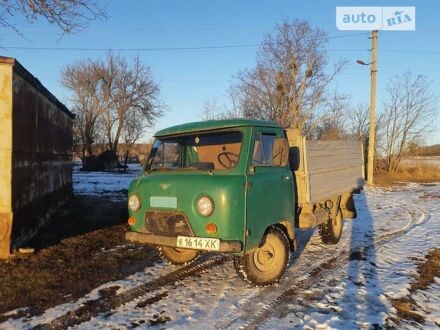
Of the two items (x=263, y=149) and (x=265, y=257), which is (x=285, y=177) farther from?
(x=265, y=257)

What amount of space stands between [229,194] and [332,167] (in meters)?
3.73

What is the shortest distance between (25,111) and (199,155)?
4036mm

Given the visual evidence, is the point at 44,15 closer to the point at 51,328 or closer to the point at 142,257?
the point at 142,257

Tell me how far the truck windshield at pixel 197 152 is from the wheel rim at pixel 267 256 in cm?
127

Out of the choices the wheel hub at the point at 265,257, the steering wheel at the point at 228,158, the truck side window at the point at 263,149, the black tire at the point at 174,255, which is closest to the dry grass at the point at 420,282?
the wheel hub at the point at 265,257

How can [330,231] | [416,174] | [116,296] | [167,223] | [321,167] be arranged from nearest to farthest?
1. [116,296]
2. [167,223]
3. [321,167]
4. [330,231]
5. [416,174]

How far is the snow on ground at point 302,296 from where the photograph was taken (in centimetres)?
461

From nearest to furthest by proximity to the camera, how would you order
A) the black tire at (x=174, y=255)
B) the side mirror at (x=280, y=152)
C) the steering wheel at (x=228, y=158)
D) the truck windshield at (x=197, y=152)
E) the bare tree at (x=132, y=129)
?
the steering wheel at (x=228, y=158) → the truck windshield at (x=197, y=152) → the side mirror at (x=280, y=152) → the black tire at (x=174, y=255) → the bare tree at (x=132, y=129)

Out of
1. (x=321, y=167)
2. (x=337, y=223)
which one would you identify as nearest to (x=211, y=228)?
(x=321, y=167)

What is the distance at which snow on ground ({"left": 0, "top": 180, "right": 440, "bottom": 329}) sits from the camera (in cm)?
461

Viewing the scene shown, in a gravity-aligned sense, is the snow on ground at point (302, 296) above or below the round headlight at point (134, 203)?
below

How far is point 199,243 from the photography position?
522 centimetres

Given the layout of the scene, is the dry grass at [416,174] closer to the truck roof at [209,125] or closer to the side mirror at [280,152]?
the side mirror at [280,152]

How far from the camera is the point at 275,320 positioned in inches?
Answer: 183
